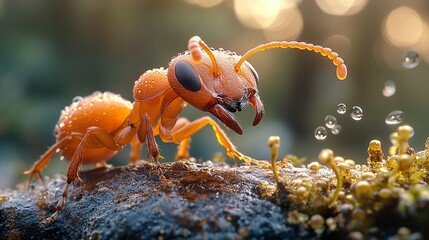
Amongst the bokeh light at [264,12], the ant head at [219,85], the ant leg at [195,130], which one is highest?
the bokeh light at [264,12]

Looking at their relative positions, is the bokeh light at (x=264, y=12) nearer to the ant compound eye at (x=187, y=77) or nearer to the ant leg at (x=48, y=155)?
the ant leg at (x=48, y=155)

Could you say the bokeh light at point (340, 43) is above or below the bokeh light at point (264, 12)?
below

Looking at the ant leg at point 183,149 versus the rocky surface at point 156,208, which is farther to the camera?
the ant leg at point 183,149

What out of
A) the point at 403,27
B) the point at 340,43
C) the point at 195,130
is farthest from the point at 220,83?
the point at 403,27

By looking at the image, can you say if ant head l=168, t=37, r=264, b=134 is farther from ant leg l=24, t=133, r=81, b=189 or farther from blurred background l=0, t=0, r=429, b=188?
blurred background l=0, t=0, r=429, b=188

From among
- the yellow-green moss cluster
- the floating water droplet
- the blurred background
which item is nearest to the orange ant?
the floating water droplet

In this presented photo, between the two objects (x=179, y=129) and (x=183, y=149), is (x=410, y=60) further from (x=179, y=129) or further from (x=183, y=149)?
(x=183, y=149)

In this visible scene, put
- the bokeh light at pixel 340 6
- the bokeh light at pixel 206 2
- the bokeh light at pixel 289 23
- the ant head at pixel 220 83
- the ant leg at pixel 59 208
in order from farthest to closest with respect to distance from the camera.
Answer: the bokeh light at pixel 340 6 → the bokeh light at pixel 289 23 → the bokeh light at pixel 206 2 → the ant head at pixel 220 83 → the ant leg at pixel 59 208

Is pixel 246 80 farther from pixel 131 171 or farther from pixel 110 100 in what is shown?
pixel 110 100

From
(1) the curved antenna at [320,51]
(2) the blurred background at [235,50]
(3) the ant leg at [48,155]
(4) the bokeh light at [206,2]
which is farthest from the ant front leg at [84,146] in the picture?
(4) the bokeh light at [206,2]
